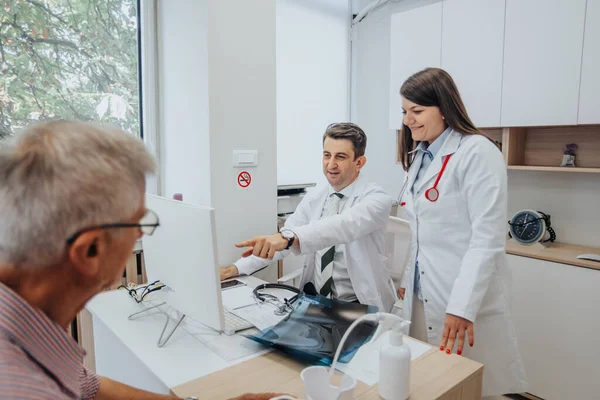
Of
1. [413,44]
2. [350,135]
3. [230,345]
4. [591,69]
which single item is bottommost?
[230,345]

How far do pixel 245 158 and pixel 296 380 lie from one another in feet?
4.04

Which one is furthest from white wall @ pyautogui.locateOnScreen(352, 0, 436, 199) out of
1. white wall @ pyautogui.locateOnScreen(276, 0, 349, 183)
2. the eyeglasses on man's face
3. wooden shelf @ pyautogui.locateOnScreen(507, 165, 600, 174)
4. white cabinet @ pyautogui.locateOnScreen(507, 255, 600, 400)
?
the eyeglasses on man's face

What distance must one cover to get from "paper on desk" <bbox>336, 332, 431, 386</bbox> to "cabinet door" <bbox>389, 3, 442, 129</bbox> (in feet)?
6.59

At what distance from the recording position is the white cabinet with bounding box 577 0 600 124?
2.14 metres

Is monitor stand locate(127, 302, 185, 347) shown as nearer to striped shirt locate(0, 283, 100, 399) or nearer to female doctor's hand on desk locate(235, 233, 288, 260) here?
female doctor's hand on desk locate(235, 233, 288, 260)

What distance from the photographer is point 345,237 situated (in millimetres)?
1725

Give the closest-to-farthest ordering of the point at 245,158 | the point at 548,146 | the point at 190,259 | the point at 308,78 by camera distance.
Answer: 1. the point at 190,259
2. the point at 245,158
3. the point at 548,146
4. the point at 308,78

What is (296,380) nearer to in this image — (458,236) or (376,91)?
(458,236)

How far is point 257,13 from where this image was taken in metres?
2.07

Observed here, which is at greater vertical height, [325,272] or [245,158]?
[245,158]

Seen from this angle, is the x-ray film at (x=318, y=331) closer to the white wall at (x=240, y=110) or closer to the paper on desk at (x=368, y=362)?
the paper on desk at (x=368, y=362)

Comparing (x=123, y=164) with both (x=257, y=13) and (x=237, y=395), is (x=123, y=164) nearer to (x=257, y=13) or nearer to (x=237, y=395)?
(x=237, y=395)

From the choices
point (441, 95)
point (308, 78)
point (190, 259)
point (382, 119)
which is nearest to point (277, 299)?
point (190, 259)

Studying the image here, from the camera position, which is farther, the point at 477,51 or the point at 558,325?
the point at 477,51
